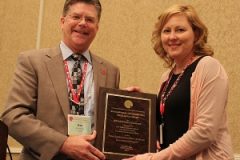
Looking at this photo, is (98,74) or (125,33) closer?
(98,74)

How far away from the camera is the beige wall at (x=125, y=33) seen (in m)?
3.39

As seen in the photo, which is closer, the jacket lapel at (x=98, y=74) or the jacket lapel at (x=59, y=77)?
the jacket lapel at (x=59, y=77)

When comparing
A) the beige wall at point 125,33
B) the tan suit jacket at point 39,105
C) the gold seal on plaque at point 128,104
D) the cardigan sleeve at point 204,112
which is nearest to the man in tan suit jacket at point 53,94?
the tan suit jacket at point 39,105

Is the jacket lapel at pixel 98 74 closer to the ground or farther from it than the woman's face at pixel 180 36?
closer to the ground

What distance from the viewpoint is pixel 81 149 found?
2033 mm

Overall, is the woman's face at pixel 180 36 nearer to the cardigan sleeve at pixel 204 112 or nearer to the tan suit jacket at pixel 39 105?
the cardigan sleeve at pixel 204 112

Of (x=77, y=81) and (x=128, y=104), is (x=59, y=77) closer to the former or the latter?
(x=77, y=81)

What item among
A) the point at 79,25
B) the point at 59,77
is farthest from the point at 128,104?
the point at 79,25

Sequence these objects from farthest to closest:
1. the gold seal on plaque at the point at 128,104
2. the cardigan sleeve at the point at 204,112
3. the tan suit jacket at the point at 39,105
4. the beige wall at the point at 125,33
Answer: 1. the beige wall at the point at 125,33
2. the gold seal on plaque at the point at 128,104
3. the tan suit jacket at the point at 39,105
4. the cardigan sleeve at the point at 204,112

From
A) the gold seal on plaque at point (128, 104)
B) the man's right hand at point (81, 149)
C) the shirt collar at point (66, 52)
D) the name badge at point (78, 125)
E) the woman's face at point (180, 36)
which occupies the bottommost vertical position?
the man's right hand at point (81, 149)

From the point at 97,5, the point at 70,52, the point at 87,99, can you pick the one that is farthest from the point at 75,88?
the point at 97,5

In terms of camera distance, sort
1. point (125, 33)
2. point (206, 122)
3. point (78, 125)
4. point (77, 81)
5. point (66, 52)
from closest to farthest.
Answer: point (206, 122) → point (78, 125) → point (77, 81) → point (66, 52) → point (125, 33)

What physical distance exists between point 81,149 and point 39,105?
1.22 ft

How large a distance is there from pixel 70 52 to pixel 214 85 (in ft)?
3.04
